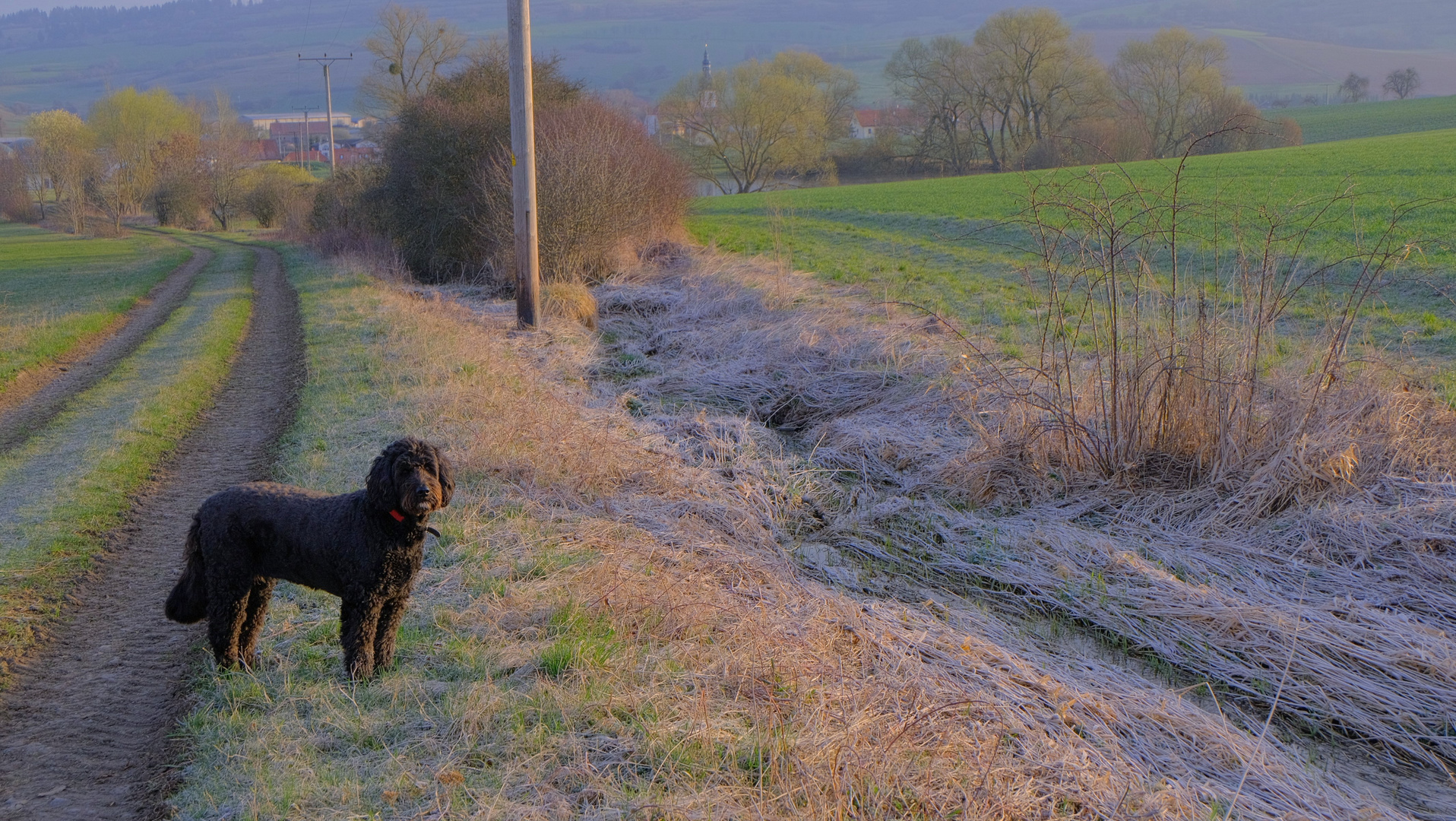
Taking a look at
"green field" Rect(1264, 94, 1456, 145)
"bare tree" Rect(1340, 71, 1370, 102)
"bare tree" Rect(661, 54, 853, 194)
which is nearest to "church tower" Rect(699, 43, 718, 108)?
"bare tree" Rect(661, 54, 853, 194)

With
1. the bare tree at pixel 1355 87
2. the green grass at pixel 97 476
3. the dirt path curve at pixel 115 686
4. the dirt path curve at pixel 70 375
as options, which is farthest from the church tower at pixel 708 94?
the bare tree at pixel 1355 87

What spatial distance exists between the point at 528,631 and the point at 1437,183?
2926 centimetres

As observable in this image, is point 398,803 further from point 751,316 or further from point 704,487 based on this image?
point 751,316

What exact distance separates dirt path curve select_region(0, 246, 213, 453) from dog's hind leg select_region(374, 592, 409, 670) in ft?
22.5

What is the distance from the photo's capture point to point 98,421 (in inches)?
387

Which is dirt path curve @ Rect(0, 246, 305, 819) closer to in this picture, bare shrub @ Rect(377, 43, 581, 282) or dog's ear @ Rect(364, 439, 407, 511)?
dog's ear @ Rect(364, 439, 407, 511)

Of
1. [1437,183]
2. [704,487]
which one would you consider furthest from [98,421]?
[1437,183]

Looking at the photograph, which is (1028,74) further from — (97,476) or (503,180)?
(97,476)

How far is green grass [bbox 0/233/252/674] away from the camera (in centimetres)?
553

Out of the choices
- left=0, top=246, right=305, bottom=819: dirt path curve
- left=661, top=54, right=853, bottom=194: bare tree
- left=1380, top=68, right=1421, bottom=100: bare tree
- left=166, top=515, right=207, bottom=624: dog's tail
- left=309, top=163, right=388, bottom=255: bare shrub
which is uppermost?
left=1380, top=68, right=1421, bottom=100: bare tree

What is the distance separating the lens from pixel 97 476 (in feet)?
25.8

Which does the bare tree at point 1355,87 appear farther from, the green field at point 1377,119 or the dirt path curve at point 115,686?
the dirt path curve at point 115,686

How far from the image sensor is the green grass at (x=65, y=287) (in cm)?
1438

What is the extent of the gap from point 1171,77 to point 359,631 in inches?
2383
